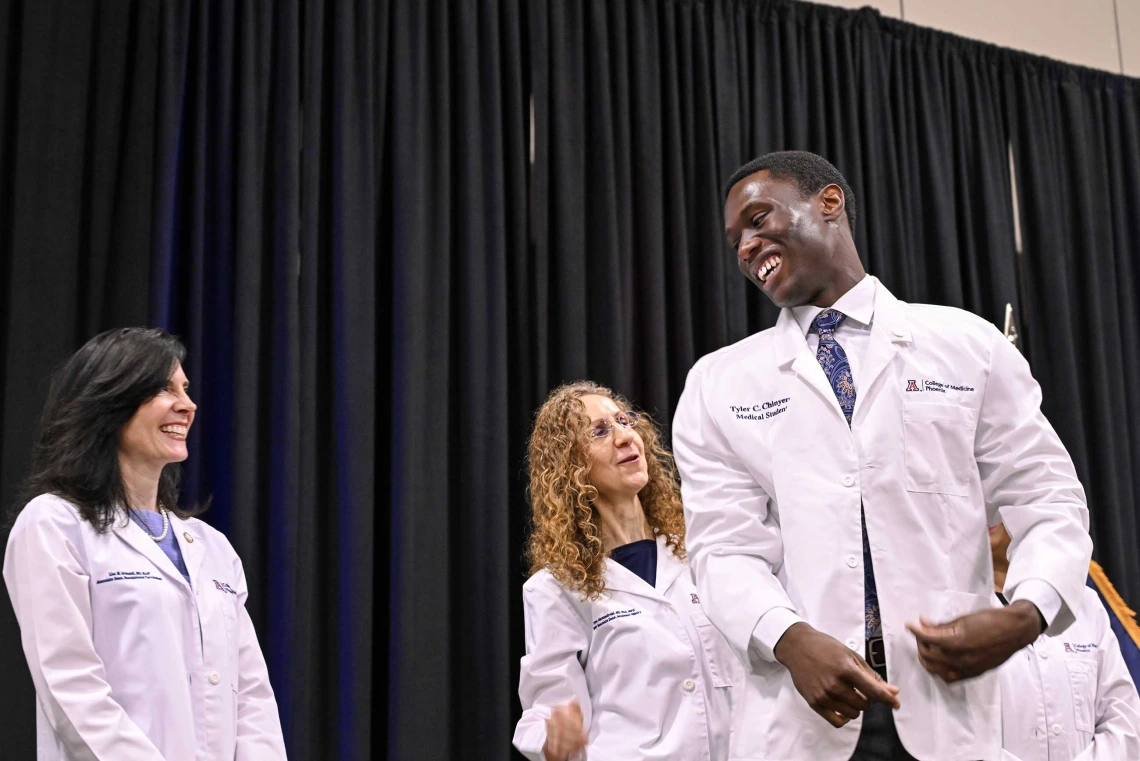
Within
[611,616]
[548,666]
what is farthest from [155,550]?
[611,616]

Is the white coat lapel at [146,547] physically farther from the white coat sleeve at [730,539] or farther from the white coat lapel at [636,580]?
the white coat sleeve at [730,539]

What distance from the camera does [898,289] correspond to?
168 inches

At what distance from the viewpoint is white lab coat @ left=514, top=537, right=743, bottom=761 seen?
8.82 ft

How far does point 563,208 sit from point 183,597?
1.84 m

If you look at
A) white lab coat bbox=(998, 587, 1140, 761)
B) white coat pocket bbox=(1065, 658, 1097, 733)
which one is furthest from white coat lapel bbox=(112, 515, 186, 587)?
white coat pocket bbox=(1065, 658, 1097, 733)

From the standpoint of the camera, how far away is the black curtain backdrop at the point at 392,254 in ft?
10.5

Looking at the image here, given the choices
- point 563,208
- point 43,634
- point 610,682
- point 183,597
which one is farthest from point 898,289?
point 43,634

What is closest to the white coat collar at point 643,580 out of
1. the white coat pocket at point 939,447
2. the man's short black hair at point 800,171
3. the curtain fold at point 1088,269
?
the man's short black hair at point 800,171

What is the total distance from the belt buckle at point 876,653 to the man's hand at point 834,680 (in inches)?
3.0

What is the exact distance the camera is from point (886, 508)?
1.73m

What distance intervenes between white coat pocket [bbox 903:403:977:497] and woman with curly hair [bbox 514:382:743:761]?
111cm

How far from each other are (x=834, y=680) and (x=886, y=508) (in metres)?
0.30

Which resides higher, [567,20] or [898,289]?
[567,20]

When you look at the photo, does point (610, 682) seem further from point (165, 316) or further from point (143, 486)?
point (165, 316)
